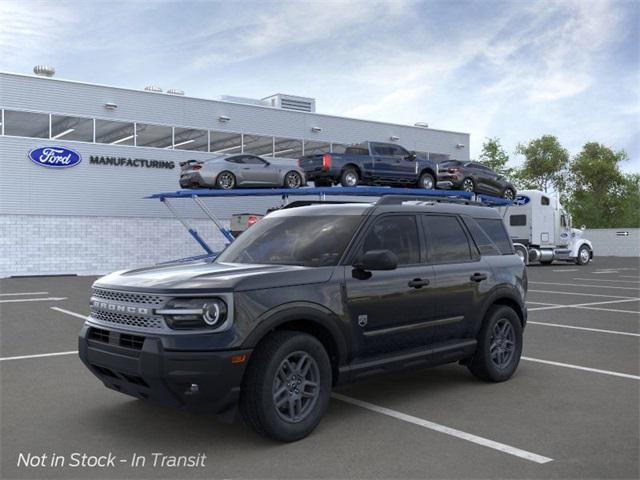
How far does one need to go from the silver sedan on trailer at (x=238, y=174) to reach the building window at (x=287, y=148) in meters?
8.45

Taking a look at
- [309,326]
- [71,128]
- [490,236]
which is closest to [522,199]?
[71,128]

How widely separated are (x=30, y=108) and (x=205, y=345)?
85.4ft

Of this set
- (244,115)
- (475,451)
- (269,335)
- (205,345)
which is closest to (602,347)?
(475,451)

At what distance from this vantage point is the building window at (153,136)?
29.9 metres

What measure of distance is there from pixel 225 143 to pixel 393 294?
92.4 feet

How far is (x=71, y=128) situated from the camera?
2814cm

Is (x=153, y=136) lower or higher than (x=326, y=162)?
higher

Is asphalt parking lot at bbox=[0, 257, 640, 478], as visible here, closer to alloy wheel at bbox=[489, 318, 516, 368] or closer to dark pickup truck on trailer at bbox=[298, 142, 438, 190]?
alloy wheel at bbox=[489, 318, 516, 368]

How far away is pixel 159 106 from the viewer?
99.7 ft

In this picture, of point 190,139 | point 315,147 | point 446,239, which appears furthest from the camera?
point 315,147

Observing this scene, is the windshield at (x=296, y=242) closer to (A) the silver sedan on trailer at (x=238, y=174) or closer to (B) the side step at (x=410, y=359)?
(B) the side step at (x=410, y=359)

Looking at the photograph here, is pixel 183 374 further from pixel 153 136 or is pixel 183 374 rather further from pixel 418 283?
pixel 153 136

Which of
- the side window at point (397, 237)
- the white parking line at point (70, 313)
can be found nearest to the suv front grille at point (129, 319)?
the side window at point (397, 237)

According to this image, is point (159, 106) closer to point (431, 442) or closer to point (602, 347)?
point (602, 347)
